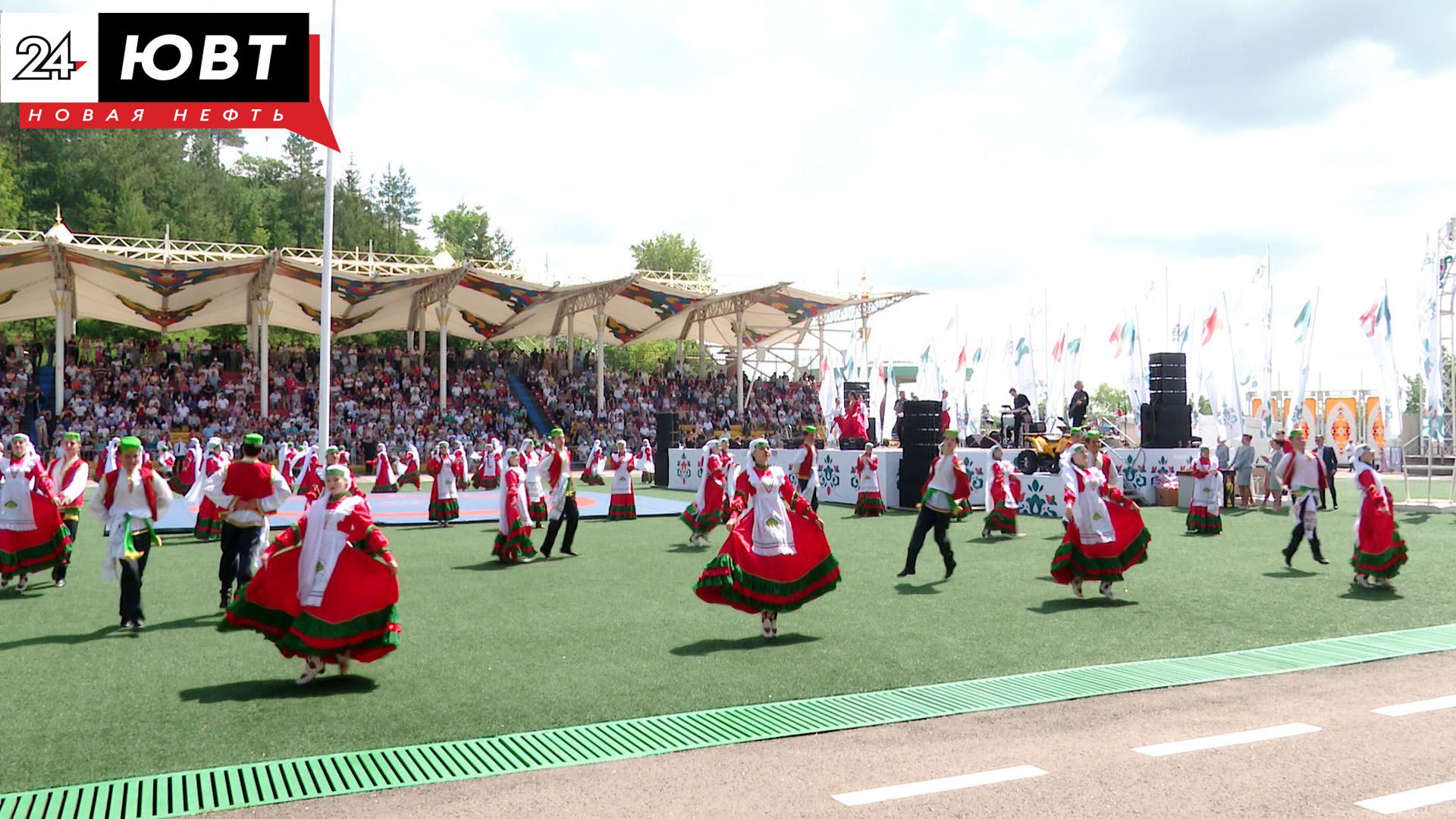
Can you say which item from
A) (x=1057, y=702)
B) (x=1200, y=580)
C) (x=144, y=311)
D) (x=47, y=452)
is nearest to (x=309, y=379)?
(x=144, y=311)

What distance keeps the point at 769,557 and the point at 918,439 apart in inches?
540

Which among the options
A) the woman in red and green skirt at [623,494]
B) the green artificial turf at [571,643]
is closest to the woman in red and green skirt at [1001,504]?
the green artificial turf at [571,643]

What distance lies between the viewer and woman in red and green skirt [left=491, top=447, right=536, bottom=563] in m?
13.0

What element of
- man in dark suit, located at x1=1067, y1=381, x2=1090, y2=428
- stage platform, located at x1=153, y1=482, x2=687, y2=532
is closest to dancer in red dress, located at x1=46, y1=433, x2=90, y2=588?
stage platform, located at x1=153, y1=482, x2=687, y2=532

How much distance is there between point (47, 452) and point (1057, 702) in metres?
35.1

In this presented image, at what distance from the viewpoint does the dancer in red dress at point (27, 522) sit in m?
10.3

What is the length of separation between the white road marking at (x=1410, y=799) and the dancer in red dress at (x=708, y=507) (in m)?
10.6

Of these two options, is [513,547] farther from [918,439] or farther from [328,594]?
[918,439]

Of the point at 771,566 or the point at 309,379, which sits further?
the point at 309,379

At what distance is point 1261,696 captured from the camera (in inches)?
245

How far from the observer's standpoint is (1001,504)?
15.8 m

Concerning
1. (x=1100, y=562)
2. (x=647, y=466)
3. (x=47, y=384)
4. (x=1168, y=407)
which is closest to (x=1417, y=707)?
(x=1100, y=562)

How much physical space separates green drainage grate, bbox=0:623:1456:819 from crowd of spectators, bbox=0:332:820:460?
29298 mm

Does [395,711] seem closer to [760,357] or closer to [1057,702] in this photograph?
[1057,702]
